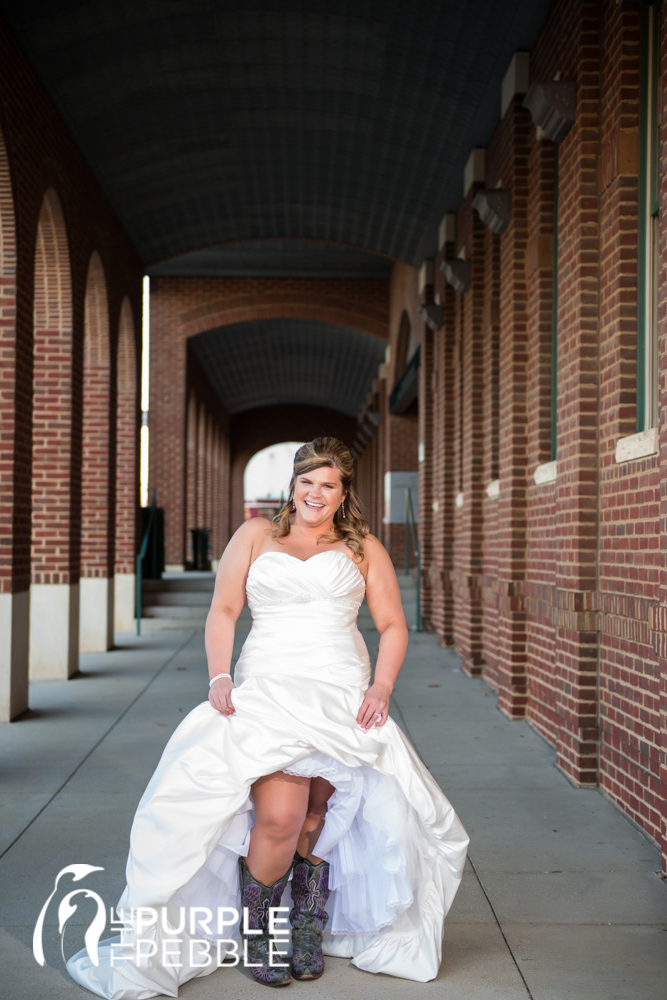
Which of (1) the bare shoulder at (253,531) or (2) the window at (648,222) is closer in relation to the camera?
(1) the bare shoulder at (253,531)

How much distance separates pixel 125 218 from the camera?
11.3 meters

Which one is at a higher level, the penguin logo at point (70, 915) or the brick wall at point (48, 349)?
the brick wall at point (48, 349)

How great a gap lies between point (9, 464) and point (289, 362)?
21.8 meters

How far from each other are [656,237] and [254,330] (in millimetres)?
Answer: 19576

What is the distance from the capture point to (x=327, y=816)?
127 inches

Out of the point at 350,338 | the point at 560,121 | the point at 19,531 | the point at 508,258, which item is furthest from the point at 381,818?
the point at 350,338

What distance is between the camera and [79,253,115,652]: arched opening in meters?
11.0

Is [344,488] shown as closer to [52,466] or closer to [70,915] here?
[70,915]

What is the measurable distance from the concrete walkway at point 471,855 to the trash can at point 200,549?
13716 mm

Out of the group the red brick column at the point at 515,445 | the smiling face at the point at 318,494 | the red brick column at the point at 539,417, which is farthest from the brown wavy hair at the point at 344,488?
the red brick column at the point at 515,445

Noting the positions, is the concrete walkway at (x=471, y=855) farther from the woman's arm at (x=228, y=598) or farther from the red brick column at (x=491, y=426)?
the woman's arm at (x=228, y=598)

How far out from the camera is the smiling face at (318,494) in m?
3.39

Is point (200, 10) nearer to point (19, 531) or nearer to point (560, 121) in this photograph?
point (560, 121)

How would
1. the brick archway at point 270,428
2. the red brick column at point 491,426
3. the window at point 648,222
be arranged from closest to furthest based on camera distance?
the window at point 648,222 < the red brick column at point 491,426 < the brick archway at point 270,428
